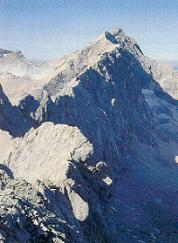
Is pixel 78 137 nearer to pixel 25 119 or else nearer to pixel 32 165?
pixel 32 165

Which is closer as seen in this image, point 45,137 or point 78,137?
point 78,137

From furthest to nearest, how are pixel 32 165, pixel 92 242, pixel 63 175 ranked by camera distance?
Answer: 1. pixel 32 165
2. pixel 63 175
3. pixel 92 242

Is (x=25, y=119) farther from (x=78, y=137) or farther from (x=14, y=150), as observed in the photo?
(x=78, y=137)

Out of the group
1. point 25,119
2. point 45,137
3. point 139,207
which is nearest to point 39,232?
point 45,137

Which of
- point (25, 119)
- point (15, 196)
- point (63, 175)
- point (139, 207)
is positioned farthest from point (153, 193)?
point (15, 196)

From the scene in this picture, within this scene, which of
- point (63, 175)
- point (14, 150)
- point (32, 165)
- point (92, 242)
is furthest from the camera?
point (14, 150)

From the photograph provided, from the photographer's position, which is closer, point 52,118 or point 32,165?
point 32,165

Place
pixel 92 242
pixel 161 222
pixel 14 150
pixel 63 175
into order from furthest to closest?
pixel 161 222
pixel 14 150
pixel 63 175
pixel 92 242

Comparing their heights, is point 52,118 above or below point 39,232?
below

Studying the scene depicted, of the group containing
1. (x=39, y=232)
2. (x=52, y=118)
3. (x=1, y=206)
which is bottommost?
(x=52, y=118)
